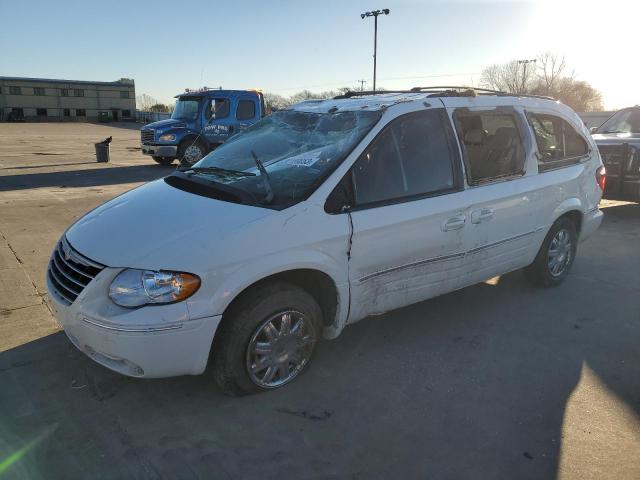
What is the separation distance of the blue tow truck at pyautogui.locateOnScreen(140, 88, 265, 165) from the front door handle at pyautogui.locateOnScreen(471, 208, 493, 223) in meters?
11.9

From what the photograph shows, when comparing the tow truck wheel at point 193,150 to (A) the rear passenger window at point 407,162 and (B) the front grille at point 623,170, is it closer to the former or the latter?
(B) the front grille at point 623,170

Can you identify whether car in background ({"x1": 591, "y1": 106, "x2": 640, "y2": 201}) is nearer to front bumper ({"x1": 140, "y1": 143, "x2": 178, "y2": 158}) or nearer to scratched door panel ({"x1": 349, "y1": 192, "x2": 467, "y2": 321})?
scratched door panel ({"x1": 349, "y1": 192, "x2": 467, "y2": 321})

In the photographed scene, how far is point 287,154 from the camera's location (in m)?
3.54

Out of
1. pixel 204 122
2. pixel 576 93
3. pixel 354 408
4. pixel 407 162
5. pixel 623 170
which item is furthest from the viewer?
pixel 576 93

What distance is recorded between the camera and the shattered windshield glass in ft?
30.9

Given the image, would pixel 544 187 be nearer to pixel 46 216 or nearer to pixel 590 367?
pixel 590 367

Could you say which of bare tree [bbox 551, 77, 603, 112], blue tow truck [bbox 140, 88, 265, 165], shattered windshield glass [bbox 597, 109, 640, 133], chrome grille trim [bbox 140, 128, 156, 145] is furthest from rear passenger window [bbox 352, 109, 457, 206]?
bare tree [bbox 551, 77, 603, 112]

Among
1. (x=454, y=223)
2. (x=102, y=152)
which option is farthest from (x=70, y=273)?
(x=102, y=152)

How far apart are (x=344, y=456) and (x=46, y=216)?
6.62 m

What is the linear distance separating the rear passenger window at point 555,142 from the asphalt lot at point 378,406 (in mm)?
1340

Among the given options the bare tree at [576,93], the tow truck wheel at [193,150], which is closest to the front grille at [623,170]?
the tow truck wheel at [193,150]

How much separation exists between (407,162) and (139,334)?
208 cm

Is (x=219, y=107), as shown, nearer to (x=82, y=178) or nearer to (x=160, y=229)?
(x=82, y=178)

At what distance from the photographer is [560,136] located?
471 cm
